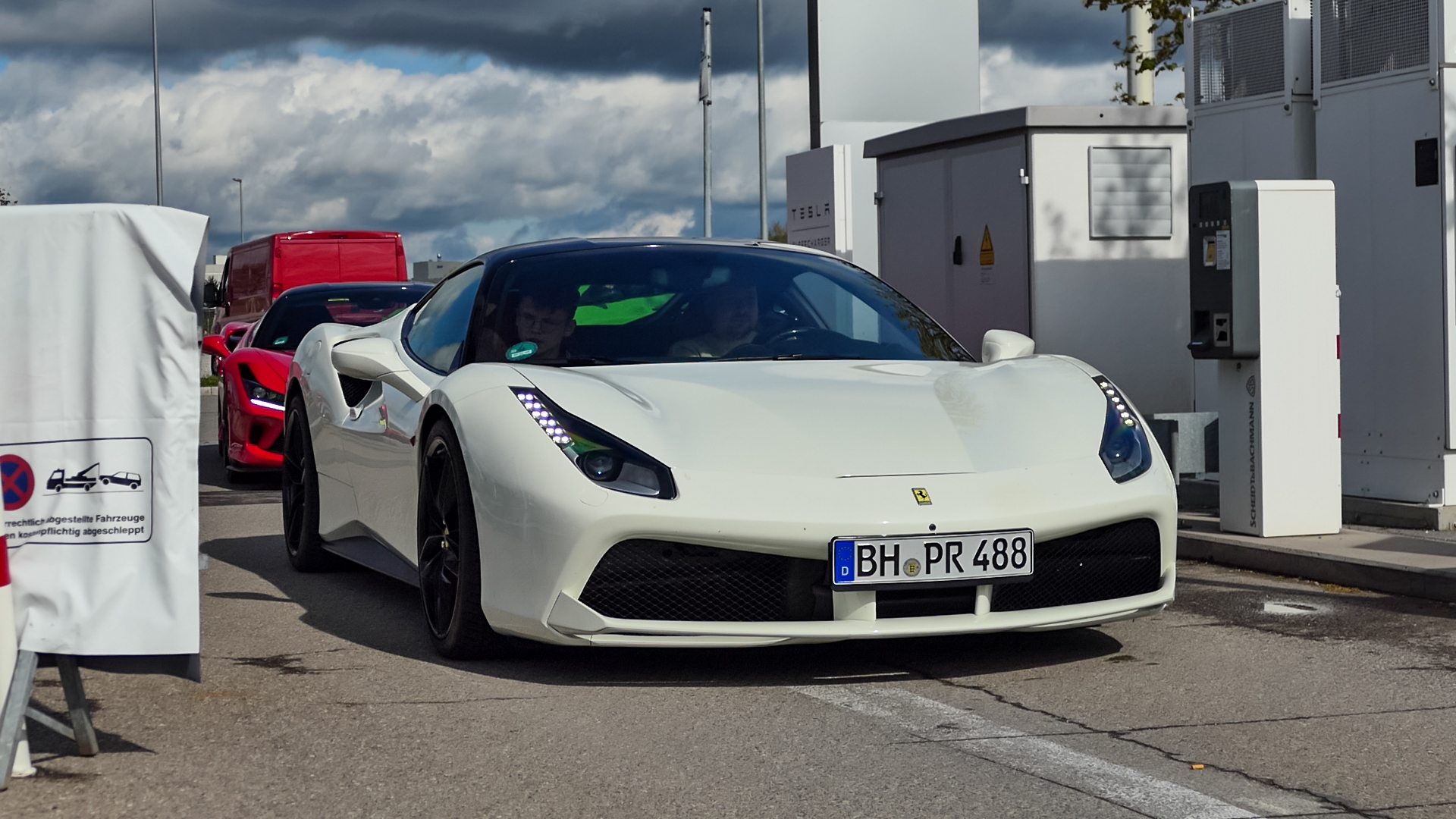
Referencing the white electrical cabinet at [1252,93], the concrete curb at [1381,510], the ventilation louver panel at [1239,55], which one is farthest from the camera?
the ventilation louver panel at [1239,55]

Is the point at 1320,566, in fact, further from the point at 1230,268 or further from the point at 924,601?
the point at 924,601

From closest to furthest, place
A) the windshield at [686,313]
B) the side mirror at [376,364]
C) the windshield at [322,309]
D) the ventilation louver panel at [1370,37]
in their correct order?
1. the windshield at [686,313]
2. the side mirror at [376,364]
3. the ventilation louver panel at [1370,37]
4. the windshield at [322,309]

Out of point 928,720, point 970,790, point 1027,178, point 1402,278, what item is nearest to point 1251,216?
point 1402,278

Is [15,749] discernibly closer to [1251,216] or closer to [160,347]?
[160,347]

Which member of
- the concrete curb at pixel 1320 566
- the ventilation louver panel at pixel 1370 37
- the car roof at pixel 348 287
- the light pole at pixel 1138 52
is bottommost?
the concrete curb at pixel 1320 566

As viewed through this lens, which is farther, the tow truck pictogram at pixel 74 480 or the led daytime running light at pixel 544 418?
the led daytime running light at pixel 544 418


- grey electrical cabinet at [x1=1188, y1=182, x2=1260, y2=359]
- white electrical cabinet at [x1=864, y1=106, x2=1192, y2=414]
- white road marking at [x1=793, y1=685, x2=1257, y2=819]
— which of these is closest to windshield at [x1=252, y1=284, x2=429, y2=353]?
white electrical cabinet at [x1=864, y1=106, x2=1192, y2=414]

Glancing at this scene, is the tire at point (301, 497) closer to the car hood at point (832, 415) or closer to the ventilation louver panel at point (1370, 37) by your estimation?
the car hood at point (832, 415)

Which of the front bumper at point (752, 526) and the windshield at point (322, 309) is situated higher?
the windshield at point (322, 309)

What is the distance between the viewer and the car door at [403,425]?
5.62 m

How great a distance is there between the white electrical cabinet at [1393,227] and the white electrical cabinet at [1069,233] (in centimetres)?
215

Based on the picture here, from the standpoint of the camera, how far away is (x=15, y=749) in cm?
370

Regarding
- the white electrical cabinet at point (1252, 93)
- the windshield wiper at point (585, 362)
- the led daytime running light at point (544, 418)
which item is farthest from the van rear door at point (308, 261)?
the led daytime running light at point (544, 418)

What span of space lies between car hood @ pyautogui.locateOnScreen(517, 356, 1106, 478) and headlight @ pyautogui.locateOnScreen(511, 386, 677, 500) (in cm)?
3
